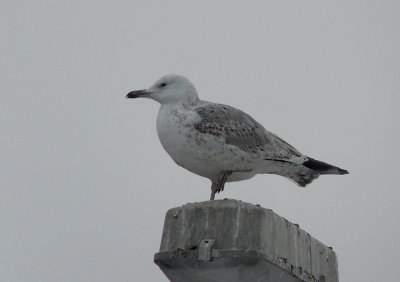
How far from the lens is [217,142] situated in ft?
20.6

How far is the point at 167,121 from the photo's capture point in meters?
6.41

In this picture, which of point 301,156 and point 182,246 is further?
point 301,156

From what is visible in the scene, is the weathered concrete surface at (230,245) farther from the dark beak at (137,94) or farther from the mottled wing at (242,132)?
the dark beak at (137,94)

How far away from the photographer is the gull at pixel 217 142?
20.4ft

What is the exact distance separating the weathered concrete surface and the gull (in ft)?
6.33

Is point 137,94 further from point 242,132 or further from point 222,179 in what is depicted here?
point 222,179

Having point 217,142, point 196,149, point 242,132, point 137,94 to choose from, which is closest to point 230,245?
point 196,149

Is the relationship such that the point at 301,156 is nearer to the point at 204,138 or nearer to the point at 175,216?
the point at 204,138

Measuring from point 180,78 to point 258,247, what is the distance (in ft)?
11.1

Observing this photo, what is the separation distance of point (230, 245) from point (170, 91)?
10.6ft

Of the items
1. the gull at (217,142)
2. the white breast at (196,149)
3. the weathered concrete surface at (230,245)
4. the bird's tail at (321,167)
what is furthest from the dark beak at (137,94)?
the weathered concrete surface at (230,245)

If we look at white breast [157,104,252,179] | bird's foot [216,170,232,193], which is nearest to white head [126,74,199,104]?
white breast [157,104,252,179]

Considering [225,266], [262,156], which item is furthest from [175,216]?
[262,156]

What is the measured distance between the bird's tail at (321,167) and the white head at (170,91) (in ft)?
4.29
